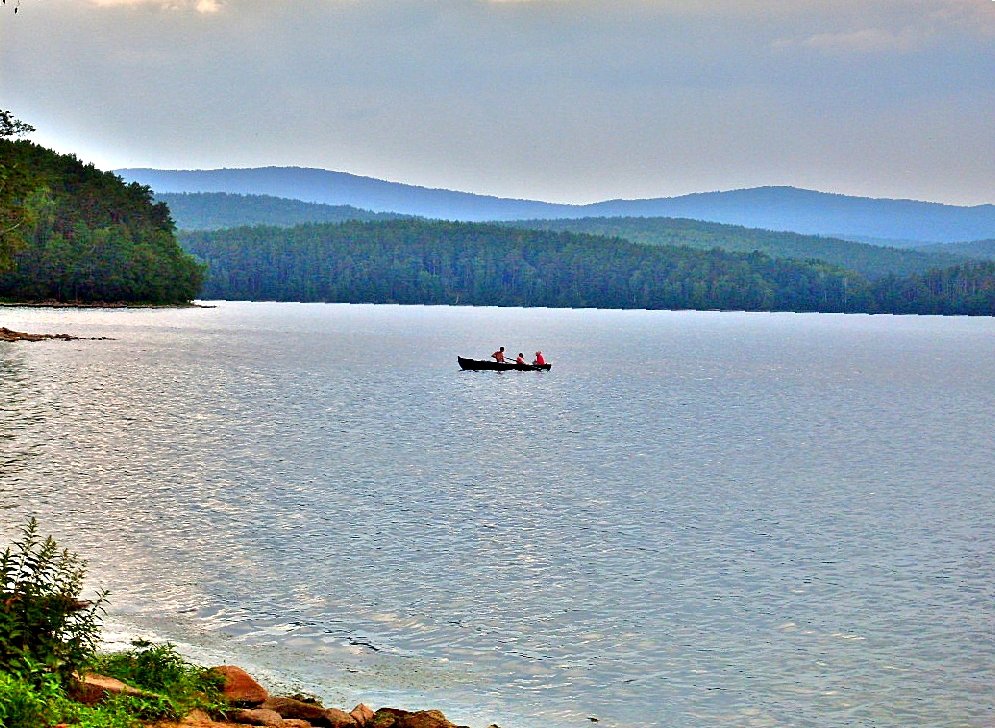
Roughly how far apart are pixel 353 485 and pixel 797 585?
14900mm

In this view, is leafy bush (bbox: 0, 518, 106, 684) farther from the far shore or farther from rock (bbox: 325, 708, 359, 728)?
the far shore

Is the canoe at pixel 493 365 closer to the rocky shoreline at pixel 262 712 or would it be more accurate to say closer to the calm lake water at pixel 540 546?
the calm lake water at pixel 540 546

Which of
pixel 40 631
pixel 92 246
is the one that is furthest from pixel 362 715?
pixel 92 246

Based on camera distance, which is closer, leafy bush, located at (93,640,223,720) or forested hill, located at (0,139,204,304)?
A: leafy bush, located at (93,640,223,720)

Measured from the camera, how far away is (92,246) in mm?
162125

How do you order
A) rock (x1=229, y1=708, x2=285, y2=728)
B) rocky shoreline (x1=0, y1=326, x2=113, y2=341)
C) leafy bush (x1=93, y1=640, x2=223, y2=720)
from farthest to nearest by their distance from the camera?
rocky shoreline (x1=0, y1=326, x2=113, y2=341)
rock (x1=229, y1=708, x2=285, y2=728)
leafy bush (x1=93, y1=640, x2=223, y2=720)

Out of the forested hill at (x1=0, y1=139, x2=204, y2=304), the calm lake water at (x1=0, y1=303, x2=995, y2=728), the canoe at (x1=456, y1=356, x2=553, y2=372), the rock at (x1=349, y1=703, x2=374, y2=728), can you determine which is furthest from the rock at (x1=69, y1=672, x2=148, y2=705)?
the forested hill at (x1=0, y1=139, x2=204, y2=304)

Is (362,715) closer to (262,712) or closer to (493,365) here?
(262,712)

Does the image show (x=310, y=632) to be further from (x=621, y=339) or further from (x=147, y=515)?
(x=621, y=339)

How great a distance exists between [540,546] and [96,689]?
1391 centimetres

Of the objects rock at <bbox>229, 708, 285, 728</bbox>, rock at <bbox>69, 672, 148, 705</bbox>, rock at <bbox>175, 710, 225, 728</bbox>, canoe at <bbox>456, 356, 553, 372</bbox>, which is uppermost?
canoe at <bbox>456, 356, 553, 372</bbox>

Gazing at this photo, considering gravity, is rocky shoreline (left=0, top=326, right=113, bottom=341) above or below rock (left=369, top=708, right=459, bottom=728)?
Result: above

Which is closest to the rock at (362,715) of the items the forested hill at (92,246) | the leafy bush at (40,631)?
the leafy bush at (40,631)

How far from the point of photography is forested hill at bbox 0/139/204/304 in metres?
157
